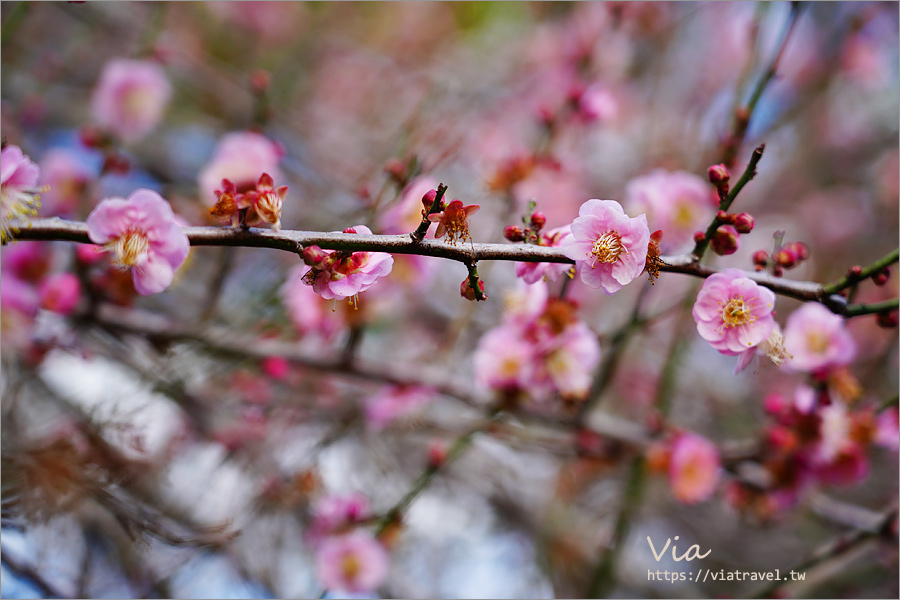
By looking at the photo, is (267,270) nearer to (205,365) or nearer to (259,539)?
(205,365)

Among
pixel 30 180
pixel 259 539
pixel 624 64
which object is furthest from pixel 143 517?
pixel 624 64

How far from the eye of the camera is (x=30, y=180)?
113 cm

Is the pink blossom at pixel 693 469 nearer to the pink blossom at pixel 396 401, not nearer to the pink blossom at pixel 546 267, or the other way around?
the pink blossom at pixel 396 401

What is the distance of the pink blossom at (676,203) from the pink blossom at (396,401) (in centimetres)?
103

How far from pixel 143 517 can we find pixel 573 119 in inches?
82.2

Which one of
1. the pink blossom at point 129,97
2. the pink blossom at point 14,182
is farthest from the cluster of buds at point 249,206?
the pink blossom at point 129,97

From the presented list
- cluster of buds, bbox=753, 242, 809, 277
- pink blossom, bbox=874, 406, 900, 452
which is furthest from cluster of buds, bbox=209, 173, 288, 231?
pink blossom, bbox=874, 406, 900, 452

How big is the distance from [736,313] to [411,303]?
2.52 m

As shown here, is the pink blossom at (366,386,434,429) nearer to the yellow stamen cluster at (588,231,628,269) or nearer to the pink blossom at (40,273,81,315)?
the pink blossom at (40,273,81,315)

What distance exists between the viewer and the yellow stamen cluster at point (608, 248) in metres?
1.07

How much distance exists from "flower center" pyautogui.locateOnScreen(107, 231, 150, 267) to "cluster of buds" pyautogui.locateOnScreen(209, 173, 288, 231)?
16cm

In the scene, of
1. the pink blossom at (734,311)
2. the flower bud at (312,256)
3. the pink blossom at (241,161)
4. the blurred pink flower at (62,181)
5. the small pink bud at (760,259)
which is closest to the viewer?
the flower bud at (312,256)

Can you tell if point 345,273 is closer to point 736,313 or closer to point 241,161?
point 736,313

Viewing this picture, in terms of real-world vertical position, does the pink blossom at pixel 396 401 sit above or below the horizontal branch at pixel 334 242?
above
